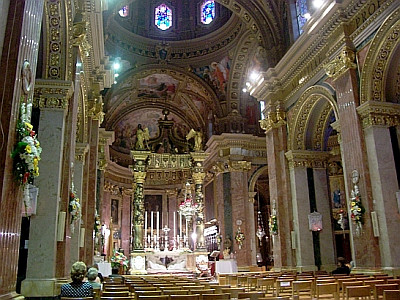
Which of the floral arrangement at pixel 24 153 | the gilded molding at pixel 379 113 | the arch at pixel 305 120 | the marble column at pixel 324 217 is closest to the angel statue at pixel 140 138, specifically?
the arch at pixel 305 120

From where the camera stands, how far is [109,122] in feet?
77.1

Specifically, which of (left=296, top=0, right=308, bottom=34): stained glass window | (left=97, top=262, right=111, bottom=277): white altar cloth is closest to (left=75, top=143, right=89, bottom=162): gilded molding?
(left=97, top=262, right=111, bottom=277): white altar cloth

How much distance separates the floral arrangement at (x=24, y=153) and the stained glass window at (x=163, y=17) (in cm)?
1941

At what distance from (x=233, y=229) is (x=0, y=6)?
1643cm

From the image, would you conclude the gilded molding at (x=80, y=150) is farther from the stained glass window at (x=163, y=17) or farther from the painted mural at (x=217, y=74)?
the stained glass window at (x=163, y=17)

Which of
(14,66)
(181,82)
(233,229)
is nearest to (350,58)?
(14,66)

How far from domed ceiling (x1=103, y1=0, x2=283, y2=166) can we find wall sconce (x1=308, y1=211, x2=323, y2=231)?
8412mm

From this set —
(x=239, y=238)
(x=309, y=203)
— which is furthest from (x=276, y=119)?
(x=239, y=238)

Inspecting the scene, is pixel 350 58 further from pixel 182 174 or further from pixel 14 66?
pixel 182 174

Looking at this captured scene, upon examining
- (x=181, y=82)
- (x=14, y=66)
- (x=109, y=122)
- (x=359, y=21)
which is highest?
(x=181, y=82)

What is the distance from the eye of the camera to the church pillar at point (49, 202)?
278 inches

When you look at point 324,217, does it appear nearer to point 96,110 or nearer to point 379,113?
point 379,113

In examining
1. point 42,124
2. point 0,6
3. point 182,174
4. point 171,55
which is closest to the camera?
point 0,6

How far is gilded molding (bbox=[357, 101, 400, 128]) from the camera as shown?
10156 millimetres
